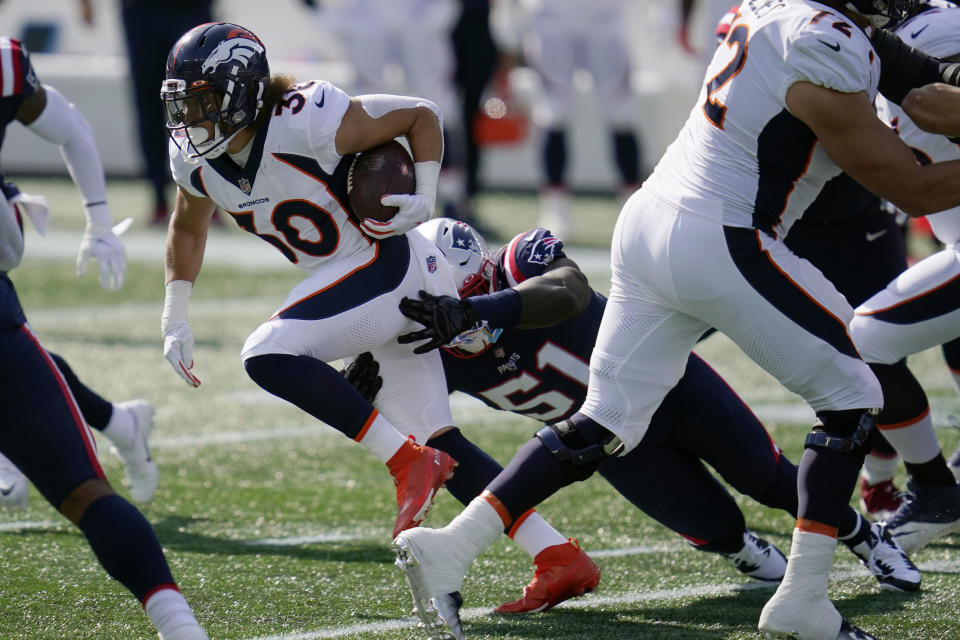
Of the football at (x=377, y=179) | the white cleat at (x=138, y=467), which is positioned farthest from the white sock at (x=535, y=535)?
the white cleat at (x=138, y=467)

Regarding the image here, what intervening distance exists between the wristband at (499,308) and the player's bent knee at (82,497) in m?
0.99

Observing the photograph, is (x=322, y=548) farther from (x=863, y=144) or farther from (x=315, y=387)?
(x=863, y=144)

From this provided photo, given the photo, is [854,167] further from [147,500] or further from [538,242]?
[147,500]

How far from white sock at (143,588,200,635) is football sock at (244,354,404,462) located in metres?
0.64

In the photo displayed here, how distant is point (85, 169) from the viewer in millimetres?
4434

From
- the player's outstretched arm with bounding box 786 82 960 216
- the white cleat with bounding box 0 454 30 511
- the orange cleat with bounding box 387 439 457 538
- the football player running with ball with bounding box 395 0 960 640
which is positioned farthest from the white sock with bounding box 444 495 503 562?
the white cleat with bounding box 0 454 30 511

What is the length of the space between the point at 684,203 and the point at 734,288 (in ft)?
0.72

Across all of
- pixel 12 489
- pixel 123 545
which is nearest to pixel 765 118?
pixel 123 545

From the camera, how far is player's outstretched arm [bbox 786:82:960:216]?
2814 mm

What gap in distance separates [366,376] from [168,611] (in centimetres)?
94

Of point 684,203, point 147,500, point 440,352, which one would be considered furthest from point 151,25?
point 684,203

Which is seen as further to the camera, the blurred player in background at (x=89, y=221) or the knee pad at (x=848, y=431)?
the blurred player in background at (x=89, y=221)

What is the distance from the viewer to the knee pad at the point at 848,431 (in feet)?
9.76

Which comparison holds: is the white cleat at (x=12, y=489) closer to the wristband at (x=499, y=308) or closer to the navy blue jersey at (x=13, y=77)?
the navy blue jersey at (x=13, y=77)
